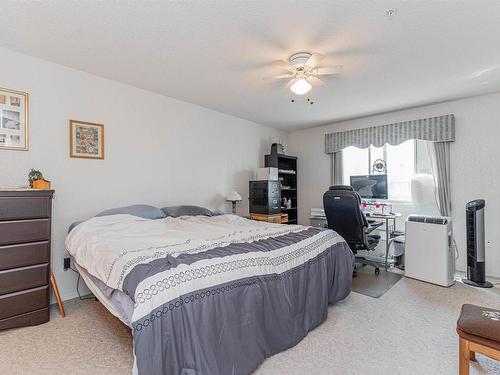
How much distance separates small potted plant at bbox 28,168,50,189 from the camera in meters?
2.33

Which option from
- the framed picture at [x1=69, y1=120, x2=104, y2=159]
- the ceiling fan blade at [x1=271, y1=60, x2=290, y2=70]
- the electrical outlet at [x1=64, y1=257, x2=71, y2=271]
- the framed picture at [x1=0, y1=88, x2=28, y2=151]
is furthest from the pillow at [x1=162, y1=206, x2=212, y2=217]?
the ceiling fan blade at [x1=271, y1=60, x2=290, y2=70]

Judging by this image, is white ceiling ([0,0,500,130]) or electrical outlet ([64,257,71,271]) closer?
white ceiling ([0,0,500,130])

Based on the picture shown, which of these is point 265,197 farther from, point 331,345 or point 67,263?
point 67,263

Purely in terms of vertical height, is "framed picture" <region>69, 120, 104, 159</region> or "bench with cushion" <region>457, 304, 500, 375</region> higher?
"framed picture" <region>69, 120, 104, 159</region>

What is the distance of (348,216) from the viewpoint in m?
3.28

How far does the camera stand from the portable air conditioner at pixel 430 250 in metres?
3.17

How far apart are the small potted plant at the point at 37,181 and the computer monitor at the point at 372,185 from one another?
13.8ft

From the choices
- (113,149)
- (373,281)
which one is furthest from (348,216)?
(113,149)

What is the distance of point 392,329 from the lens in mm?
2172

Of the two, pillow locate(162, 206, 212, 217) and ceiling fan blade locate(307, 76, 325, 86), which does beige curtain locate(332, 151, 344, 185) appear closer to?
ceiling fan blade locate(307, 76, 325, 86)

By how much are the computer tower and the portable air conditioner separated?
6.50 feet

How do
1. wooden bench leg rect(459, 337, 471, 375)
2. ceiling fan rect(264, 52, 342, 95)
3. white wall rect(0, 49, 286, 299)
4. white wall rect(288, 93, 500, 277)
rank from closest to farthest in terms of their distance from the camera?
1. wooden bench leg rect(459, 337, 471, 375)
2. ceiling fan rect(264, 52, 342, 95)
3. white wall rect(0, 49, 286, 299)
4. white wall rect(288, 93, 500, 277)

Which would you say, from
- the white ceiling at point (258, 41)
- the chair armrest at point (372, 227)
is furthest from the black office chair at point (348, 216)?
the white ceiling at point (258, 41)

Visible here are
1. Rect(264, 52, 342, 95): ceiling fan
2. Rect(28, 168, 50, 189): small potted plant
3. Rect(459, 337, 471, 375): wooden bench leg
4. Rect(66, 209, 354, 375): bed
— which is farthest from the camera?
Rect(264, 52, 342, 95): ceiling fan
